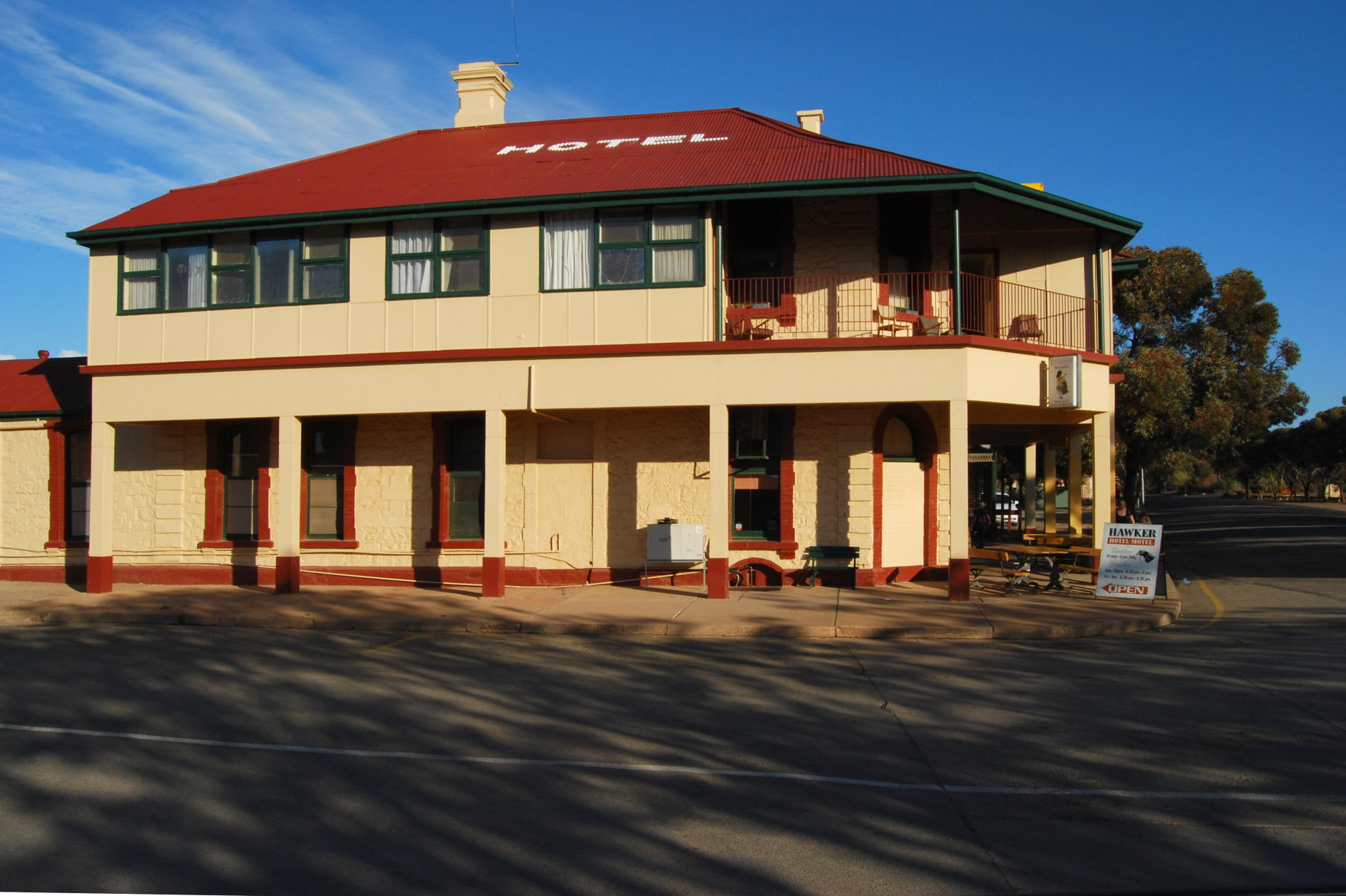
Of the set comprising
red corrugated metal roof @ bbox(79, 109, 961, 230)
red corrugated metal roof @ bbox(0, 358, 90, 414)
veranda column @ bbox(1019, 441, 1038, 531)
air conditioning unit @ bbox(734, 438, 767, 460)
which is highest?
red corrugated metal roof @ bbox(79, 109, 961, 230)

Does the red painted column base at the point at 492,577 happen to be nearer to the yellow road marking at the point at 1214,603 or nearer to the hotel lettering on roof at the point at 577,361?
the hotel lettering on roof at the point at 577,361

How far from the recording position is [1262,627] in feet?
44.5

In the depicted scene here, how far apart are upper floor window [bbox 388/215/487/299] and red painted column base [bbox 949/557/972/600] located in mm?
8561

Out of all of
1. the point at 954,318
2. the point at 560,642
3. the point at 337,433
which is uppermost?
the point at 954,318

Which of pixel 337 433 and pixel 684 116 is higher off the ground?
pixel 684 116

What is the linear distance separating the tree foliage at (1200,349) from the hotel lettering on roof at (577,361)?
1258 centimetres

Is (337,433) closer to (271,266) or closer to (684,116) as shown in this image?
(271,266)

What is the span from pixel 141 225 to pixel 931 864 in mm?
16933

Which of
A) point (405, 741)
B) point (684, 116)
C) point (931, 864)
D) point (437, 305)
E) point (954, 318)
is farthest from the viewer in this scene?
point (684, 116)

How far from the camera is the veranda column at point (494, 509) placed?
16250 mm

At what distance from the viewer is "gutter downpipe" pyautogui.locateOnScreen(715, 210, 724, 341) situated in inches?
631

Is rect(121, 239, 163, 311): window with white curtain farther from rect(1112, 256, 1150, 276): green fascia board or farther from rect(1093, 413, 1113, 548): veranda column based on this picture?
rect(1112, 256, 1150, 276): green fascia board

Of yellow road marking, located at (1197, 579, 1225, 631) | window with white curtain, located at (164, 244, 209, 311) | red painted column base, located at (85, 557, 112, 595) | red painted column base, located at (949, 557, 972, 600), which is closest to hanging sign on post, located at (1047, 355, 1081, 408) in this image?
red painted column base, located at (949, 557, 972, 600)

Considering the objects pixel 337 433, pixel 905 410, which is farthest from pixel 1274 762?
pixel 337 433
